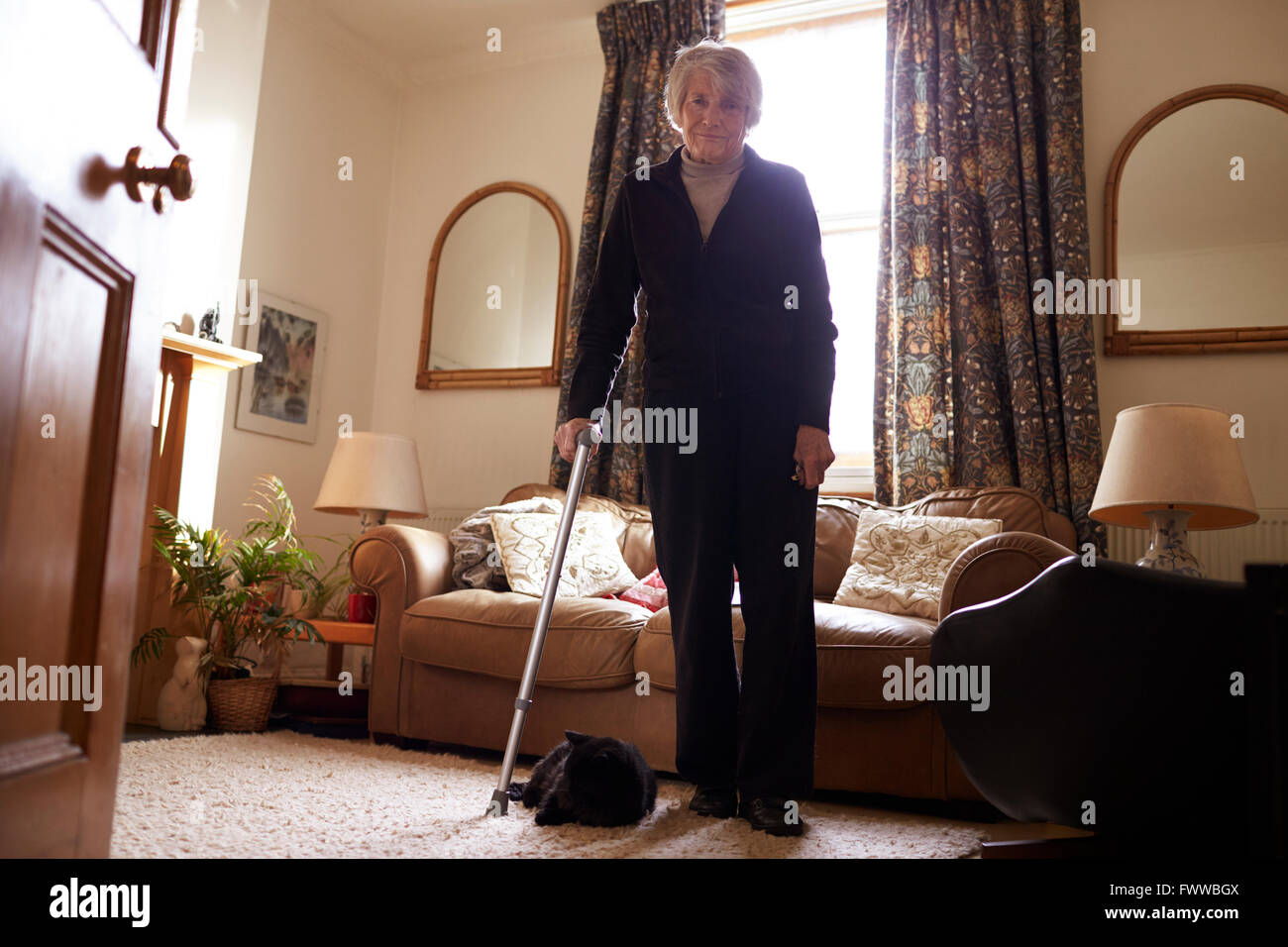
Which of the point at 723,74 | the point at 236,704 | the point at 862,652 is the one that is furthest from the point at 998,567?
the point at 236,704

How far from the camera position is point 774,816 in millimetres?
1761

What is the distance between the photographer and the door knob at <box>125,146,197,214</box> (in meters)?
1.02

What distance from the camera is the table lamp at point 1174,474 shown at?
2.52 meters

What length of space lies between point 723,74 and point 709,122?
0.29ft

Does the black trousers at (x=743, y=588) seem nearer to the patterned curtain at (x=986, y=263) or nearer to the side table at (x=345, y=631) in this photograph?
the side table at (x=345, y=631)

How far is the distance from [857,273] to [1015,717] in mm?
2936

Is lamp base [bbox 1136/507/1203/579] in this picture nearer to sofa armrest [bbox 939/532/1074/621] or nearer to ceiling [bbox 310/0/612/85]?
sofa armrest [bbox 939/532/1074/621]

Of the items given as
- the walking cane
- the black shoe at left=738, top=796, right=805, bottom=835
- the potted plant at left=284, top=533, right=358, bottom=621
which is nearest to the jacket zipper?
the walking cane

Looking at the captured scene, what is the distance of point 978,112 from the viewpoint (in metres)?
3.54

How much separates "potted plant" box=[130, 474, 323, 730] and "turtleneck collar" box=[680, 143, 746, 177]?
76.5 inches

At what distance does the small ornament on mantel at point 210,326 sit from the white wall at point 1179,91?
315 centimetres

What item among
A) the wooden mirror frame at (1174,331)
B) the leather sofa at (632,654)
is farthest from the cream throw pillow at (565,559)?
the wooden mirror frame at (1174,331)
